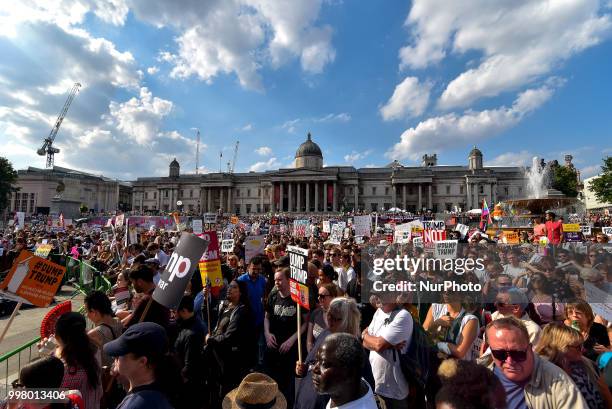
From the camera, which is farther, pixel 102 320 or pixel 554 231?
pixel 554 231

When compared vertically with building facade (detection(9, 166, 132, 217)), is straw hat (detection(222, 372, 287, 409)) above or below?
below

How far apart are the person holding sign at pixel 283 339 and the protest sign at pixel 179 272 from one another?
1.33 meters

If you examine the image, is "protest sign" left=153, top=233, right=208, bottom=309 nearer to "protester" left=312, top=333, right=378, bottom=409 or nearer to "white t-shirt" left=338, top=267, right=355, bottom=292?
"protester" left=312, top=333, right=378, bottom=409

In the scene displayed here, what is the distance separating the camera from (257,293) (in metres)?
5.64

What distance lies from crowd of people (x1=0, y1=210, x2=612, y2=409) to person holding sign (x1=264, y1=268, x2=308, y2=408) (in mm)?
15

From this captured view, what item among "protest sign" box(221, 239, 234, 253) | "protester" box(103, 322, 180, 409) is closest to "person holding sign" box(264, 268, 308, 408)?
"protester" box(103, 322, 180, 409)

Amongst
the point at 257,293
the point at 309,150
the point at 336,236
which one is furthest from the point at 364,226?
the point at 309,150

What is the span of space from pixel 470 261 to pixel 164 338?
4.19 metres

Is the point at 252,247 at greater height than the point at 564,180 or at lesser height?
lesser

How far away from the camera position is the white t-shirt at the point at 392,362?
3.36 meters

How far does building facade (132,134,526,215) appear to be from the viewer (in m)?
70.1

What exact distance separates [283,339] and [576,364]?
327 centimetres

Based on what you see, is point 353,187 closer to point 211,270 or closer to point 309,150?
point 309,150

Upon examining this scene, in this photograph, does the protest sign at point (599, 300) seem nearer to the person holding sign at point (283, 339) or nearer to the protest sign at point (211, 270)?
the person holding sign at point (283, 339)
